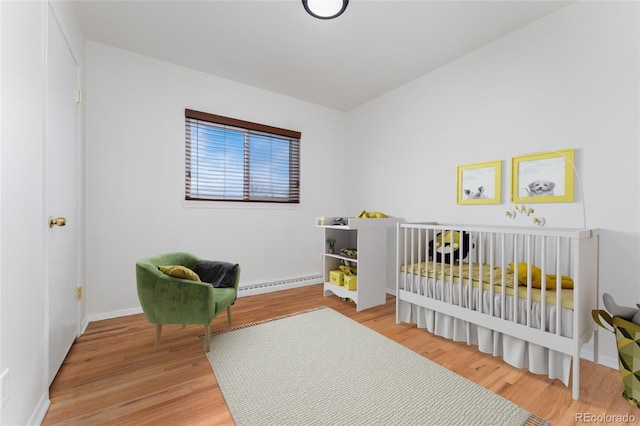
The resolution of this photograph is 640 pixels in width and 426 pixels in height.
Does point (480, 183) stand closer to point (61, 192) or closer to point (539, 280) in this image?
point (539, 280)

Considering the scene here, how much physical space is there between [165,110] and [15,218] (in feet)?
6.63

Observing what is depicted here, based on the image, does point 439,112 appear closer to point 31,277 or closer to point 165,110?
point 165,110

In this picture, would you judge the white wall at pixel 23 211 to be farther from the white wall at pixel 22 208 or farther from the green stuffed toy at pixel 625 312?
the green stuffed toy at pixel 625 312

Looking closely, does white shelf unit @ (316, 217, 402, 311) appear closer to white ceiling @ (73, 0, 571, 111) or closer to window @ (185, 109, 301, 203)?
window @ (185, 109, 301, 203)

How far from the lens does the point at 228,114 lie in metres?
3.14

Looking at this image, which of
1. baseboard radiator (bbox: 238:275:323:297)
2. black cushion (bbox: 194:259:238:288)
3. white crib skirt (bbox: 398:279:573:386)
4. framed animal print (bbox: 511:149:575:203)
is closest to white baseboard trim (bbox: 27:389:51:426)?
black cushion (bbox: 194:259:238:288)

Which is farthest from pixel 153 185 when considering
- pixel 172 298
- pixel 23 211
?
pixel 23 211

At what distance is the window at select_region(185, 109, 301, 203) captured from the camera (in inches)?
117

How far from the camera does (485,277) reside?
2020 mm

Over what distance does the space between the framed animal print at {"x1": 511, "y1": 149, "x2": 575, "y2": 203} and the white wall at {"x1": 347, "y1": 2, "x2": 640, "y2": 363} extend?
5 centimetres

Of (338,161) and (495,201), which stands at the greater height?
(338,161)

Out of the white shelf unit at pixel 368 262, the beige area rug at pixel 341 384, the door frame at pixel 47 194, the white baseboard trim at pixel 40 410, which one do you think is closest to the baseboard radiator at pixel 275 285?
the white shelf unit at pixel 368 262

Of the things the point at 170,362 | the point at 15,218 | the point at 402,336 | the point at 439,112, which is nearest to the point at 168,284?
the point at 170,362
